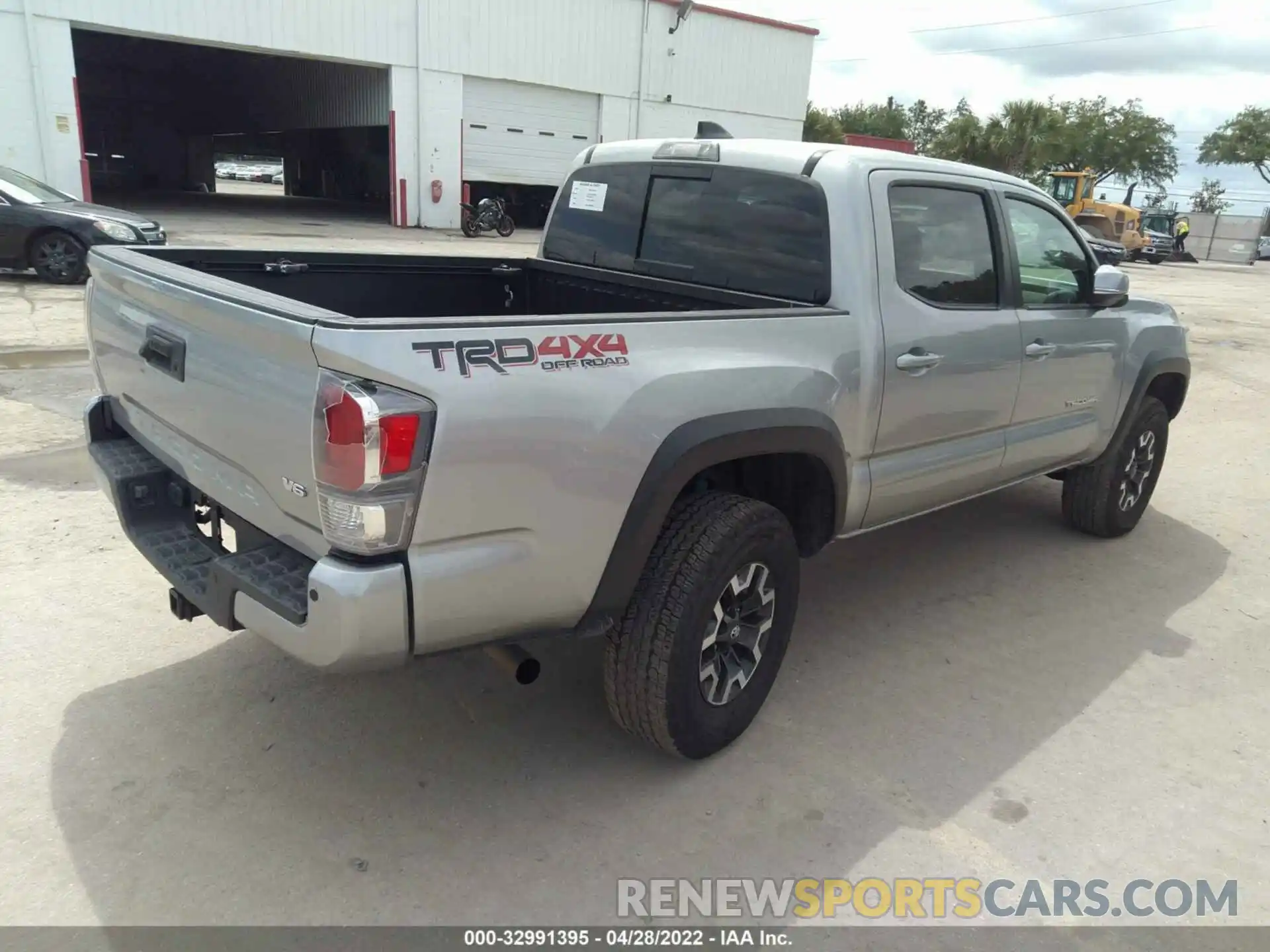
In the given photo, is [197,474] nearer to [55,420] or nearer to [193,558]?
[193,558]

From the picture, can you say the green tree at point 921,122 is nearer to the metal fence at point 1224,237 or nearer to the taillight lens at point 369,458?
the metal fence at point 1224,237

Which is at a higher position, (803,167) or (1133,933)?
(803,167)

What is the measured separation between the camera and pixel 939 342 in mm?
3516

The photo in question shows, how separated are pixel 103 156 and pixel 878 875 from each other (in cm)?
4351

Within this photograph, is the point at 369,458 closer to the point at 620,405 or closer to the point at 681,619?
the point at 620,405

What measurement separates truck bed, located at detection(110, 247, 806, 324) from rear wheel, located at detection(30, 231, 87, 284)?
9271 millimetres

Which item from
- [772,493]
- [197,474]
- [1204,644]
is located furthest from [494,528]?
[1204,644]

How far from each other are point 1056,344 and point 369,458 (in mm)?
3291

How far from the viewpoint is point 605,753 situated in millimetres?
3109

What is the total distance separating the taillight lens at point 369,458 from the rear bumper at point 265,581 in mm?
94

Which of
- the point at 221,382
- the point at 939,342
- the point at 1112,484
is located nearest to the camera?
the point at 221,382

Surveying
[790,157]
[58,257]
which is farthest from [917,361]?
[58,257]

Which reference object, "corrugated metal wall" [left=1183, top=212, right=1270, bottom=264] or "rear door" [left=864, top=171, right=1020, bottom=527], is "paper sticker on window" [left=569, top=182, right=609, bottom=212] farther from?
"corrugated metal wall" [left=1183, top=212, right=1270, bottom=264]

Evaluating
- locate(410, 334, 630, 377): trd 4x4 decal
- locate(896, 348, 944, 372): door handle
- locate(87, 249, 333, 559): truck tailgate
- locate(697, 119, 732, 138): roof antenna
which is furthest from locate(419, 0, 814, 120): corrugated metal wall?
locate(410, 334, 630, 377): trd 4x4 decal
